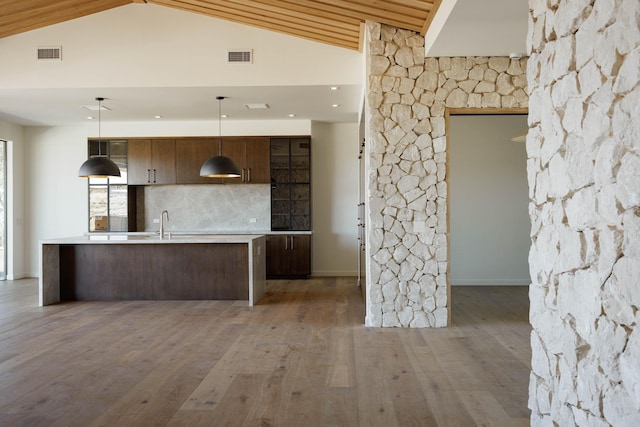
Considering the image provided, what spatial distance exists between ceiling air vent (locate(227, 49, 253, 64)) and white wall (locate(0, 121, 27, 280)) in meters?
4.69

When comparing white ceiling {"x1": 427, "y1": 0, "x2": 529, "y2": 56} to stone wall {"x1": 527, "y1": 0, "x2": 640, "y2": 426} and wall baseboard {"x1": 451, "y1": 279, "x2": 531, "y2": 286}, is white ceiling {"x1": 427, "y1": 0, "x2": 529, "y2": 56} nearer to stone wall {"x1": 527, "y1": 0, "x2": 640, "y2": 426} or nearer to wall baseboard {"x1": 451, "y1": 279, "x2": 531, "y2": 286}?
stone wall {"x1": 527, "y1": 0, "x2": 640, "y2": 426}

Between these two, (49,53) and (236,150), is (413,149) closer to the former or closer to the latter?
(236,150)

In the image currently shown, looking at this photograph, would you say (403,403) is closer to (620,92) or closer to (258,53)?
(620,92)

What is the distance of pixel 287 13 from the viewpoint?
5531mm

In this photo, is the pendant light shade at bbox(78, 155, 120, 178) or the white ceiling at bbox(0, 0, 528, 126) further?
the pendant light shade at bbox(78, 155, 120, 178)

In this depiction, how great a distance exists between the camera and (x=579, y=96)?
71.7 inches

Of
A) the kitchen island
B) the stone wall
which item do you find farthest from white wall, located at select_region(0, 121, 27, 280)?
the stone wall

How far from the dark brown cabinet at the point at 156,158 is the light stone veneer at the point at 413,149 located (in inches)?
185

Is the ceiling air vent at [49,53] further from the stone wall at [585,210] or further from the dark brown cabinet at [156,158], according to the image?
the stone wall at [585,210]

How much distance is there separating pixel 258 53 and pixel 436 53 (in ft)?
7.66

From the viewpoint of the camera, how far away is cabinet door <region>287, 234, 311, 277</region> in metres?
8.41

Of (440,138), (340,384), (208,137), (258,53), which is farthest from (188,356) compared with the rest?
(208,137)

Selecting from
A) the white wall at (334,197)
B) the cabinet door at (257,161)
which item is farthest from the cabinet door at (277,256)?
the cabinet door at (257,161)

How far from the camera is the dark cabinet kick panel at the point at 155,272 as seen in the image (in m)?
6.43
